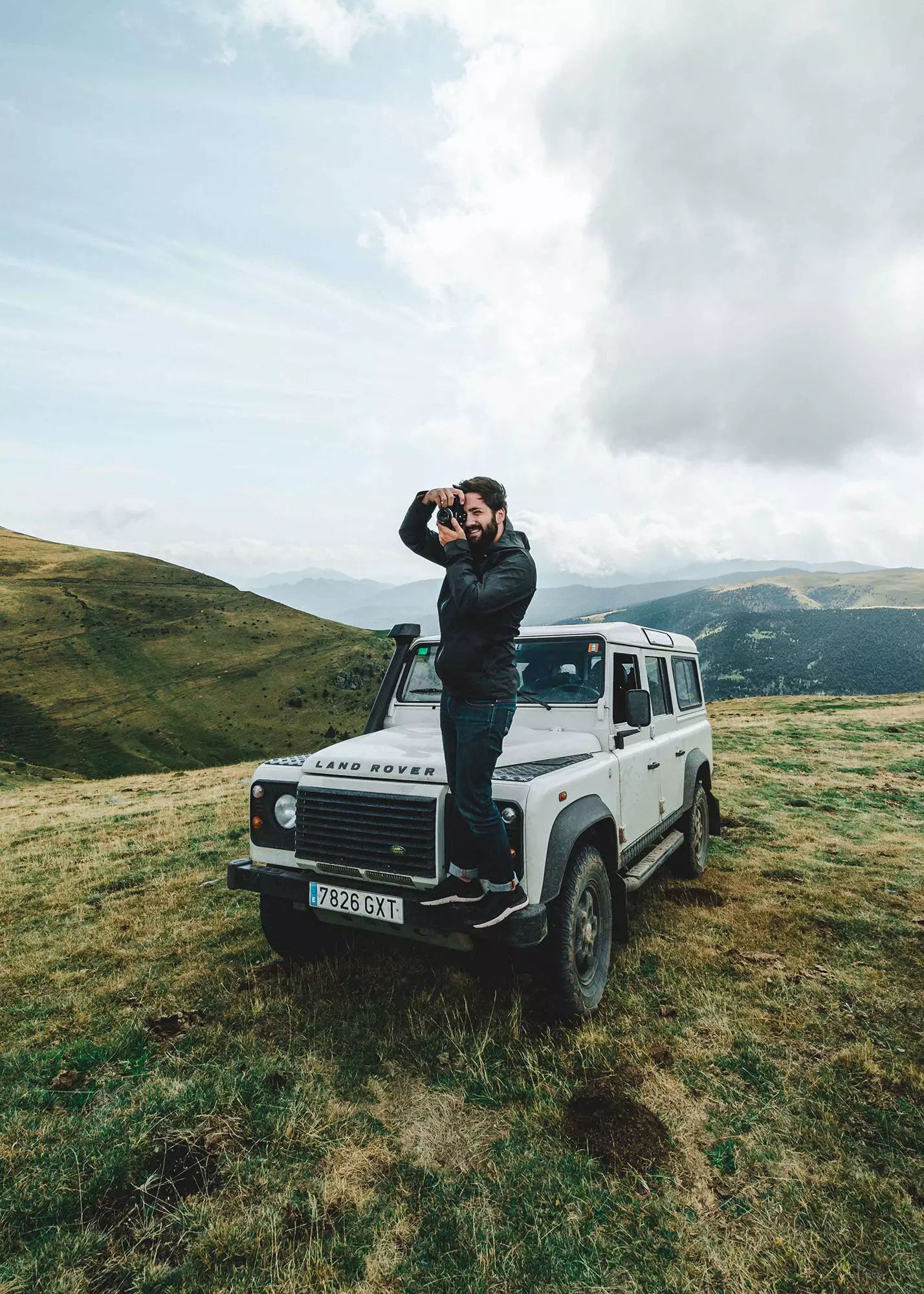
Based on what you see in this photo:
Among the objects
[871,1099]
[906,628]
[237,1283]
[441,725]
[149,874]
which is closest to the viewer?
[237,1283]

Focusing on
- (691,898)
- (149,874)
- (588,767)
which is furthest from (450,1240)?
(149,874)

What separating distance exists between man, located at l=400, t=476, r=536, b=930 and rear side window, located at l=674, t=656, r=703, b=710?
12.6ft

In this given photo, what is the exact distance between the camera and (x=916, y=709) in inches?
886

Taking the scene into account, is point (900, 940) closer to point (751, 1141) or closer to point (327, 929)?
point (751, 1141)

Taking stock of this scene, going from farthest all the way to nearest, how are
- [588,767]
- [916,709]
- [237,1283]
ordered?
[916,709] → [588,767] → [237,1283]

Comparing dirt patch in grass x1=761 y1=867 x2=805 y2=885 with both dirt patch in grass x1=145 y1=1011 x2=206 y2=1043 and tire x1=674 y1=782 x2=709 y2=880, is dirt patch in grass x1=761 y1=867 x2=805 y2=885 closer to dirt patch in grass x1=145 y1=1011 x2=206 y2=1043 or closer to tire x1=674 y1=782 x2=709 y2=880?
tire x1=674 y1=782 x2=709 y2=880

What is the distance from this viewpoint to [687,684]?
24.0 feet

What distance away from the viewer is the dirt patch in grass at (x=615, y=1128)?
2.87 metres

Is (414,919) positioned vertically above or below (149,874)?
above

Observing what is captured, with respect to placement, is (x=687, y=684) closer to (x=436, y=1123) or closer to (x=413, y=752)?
(x=413, y=752)

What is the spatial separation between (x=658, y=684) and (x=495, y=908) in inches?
133

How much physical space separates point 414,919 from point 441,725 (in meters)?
1.04

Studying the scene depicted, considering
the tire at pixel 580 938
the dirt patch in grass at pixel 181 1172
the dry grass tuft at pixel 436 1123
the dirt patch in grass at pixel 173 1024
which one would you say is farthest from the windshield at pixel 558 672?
the dirt patch in grass at pixel 181 1172

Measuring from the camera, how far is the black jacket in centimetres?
321
